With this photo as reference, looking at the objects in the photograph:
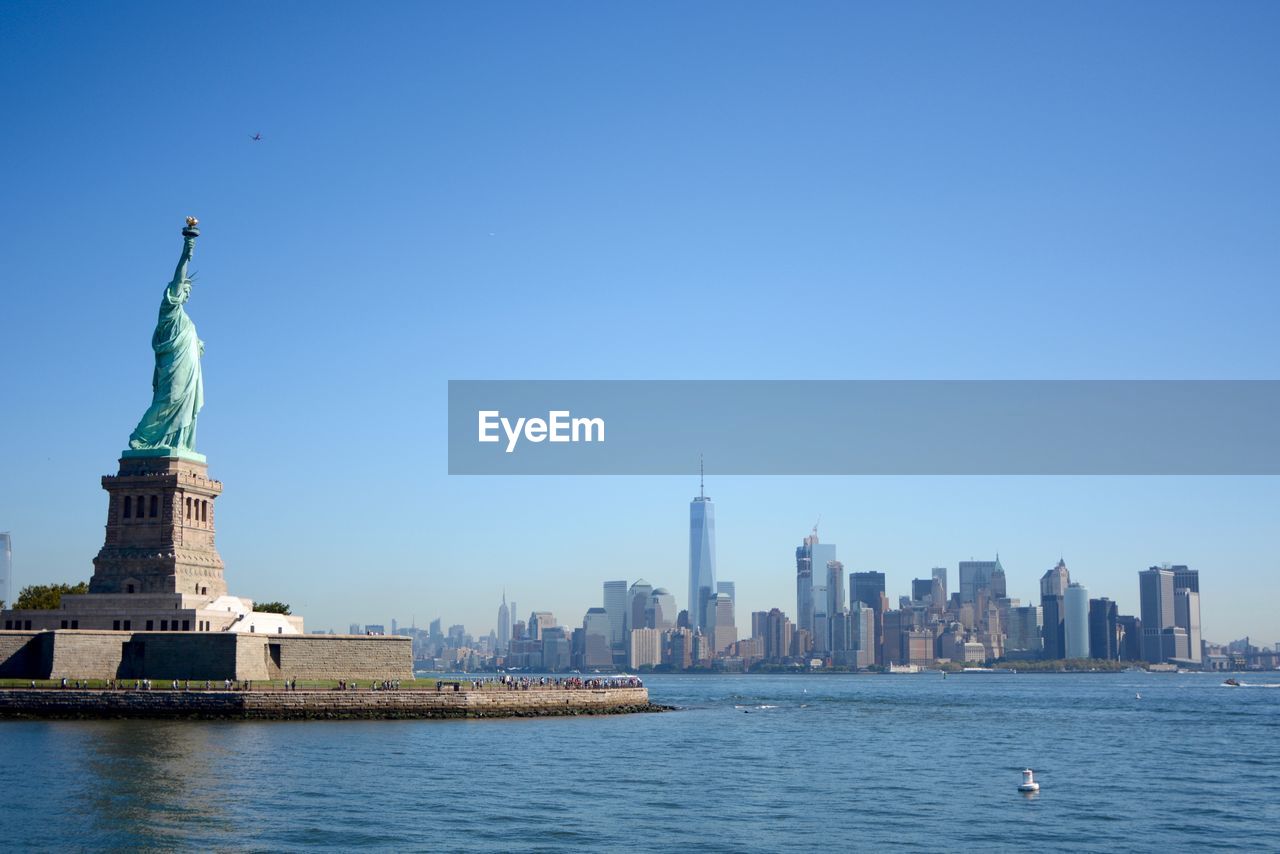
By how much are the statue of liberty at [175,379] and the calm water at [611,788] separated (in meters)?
23.1

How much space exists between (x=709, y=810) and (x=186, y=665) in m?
42.6

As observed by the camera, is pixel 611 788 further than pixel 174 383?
No

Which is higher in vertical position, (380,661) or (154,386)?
(154,386)

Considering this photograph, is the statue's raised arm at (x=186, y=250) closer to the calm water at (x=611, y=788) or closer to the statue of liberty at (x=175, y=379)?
the statue of liberty at (x=175, y=379)

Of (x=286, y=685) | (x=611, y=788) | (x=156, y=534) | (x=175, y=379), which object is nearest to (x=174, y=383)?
(x=175, y=379)

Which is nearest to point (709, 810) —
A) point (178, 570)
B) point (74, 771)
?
point (74, 771)

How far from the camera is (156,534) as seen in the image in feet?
279

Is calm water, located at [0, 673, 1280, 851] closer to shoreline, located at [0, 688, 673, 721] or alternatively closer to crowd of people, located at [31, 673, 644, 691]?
shoreline, located at [0, 688, 673, 721]

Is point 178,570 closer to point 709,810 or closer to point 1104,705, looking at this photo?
point 709,810

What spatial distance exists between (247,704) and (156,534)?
55.0ft

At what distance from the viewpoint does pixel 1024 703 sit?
5197 inches

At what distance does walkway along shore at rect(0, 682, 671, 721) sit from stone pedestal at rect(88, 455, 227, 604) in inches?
425

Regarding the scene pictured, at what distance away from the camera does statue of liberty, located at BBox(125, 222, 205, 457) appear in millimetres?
87938

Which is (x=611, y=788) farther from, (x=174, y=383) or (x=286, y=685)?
(x=174, y=383)
